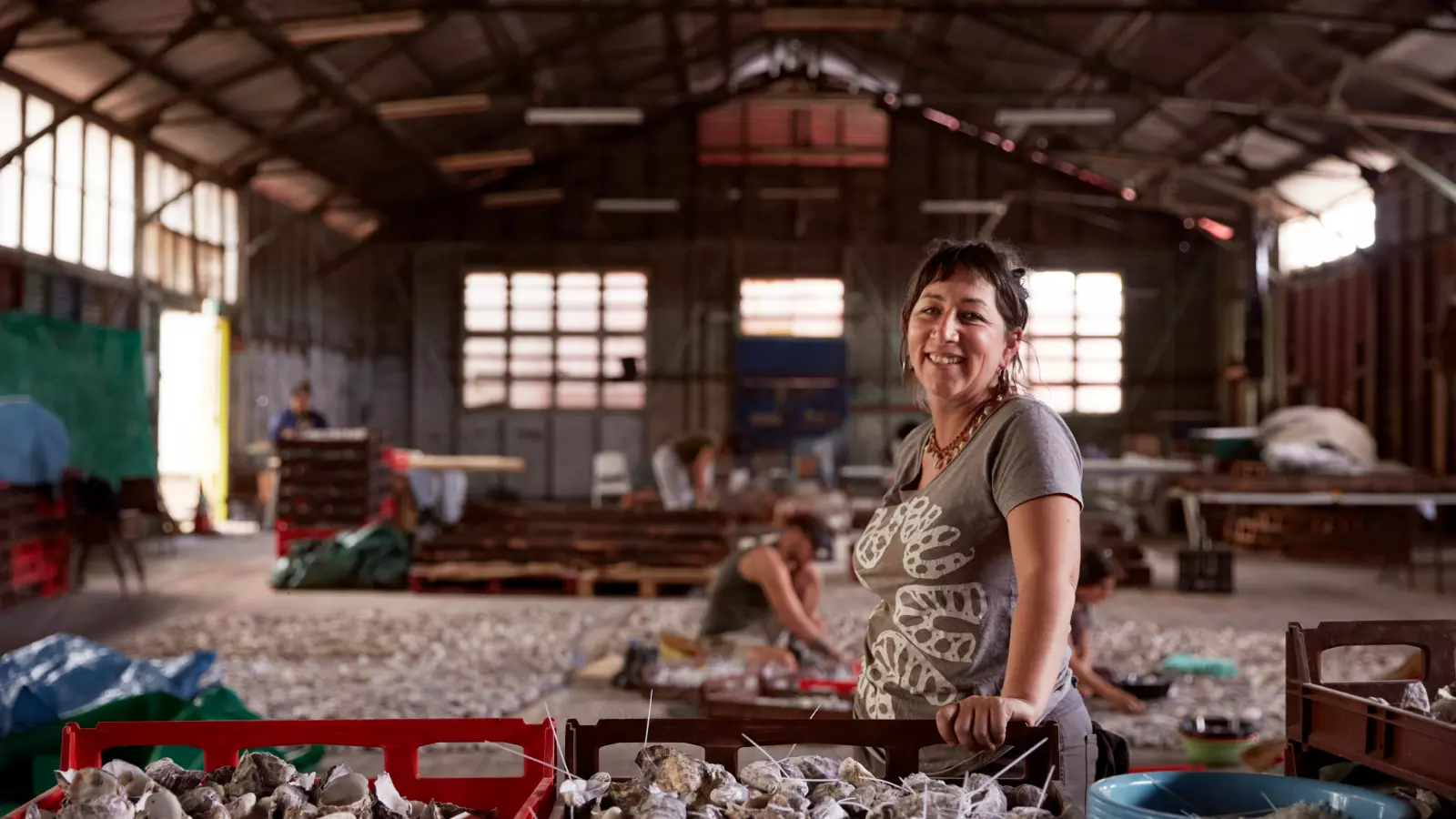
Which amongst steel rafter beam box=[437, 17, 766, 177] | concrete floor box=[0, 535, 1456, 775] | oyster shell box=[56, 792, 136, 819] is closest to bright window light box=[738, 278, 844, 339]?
steel rafter beam box=[437, 17, 766, 177]

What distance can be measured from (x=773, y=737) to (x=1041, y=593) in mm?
493

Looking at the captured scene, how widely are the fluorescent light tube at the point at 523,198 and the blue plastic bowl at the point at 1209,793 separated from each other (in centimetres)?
2067

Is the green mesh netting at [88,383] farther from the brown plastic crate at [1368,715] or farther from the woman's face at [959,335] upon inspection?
the brown plastic crate at [1368,715]

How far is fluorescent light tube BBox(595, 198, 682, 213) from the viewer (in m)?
21.3

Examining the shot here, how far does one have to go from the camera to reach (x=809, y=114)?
2202 centimetres

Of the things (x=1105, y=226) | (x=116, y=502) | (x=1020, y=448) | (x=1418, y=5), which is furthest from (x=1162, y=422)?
(x=1020, y=448)

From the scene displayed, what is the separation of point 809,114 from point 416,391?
8.46 m

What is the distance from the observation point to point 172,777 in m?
1.69

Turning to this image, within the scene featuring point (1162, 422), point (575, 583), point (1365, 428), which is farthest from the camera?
point (1162, 422)

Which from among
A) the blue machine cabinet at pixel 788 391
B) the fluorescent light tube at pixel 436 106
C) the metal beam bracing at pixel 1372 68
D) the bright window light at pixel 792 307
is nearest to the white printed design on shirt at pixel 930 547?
the fluorescent light tube at pixel 436 106

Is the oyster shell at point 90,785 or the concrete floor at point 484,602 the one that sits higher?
the oyster shell at point 90,785

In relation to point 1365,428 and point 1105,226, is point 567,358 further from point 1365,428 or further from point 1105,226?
point 1365,428

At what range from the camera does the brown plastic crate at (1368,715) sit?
1650 millimetres

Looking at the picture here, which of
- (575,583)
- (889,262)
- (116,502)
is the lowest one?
(575,583)
